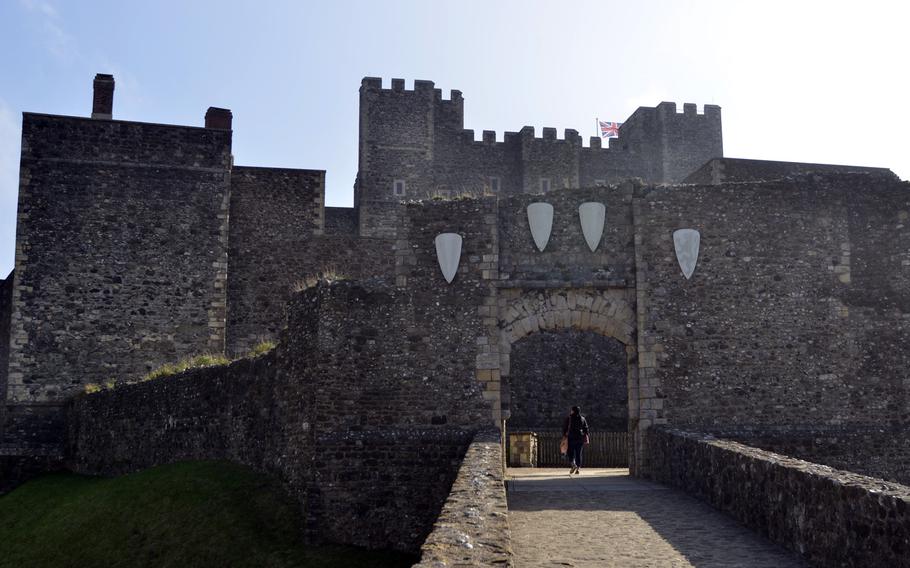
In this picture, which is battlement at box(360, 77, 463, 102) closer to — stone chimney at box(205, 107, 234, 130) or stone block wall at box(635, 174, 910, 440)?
stone chimney at box(205, 107, 234, 130)

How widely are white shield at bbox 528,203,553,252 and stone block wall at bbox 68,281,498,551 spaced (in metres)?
1.90

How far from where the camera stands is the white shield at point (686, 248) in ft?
49.5

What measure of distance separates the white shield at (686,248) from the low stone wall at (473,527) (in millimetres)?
6902

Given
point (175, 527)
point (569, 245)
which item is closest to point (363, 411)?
point (175, 527)

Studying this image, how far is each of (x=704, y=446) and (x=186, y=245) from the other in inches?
614

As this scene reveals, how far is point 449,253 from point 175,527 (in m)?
6.52

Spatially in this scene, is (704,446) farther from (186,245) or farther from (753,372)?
(186,245)

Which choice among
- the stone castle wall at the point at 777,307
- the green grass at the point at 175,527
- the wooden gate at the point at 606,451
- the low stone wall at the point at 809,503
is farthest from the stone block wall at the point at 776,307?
the green grass at the point at 175,527

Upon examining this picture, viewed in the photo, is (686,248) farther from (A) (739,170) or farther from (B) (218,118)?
(B) (218,118)

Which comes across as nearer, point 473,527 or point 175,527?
point 473,527

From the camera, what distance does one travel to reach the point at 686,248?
49.6 ft

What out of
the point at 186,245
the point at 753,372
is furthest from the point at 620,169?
the point at 753,372

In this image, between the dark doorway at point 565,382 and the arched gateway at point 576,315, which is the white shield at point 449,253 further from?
the dark doorway at point 565,382

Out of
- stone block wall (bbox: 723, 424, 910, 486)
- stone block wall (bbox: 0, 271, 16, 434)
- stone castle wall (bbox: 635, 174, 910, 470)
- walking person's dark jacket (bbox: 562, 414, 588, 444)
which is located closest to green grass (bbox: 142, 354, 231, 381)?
stone block wall (bbox: 0, 271, 16, 434)
